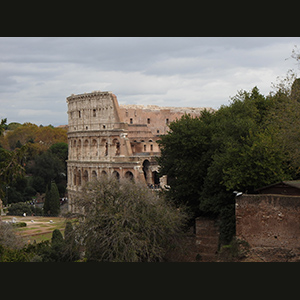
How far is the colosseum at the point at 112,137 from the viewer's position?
170 feet

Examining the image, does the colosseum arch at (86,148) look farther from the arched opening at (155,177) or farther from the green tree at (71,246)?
the green tree at (71,246)

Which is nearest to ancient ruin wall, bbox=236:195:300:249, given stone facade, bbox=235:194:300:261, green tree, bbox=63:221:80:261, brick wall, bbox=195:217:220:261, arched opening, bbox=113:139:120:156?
stone facade, bbox=235:194:300:261

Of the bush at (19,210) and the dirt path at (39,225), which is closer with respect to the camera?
the dirt path at (39,225)

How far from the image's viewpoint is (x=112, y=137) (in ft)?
175

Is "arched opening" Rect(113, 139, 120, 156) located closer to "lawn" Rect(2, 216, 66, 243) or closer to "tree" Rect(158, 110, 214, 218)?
"lawn" Rect(2, 216, 66, 243)

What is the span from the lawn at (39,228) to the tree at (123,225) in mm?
15909

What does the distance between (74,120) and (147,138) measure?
364 inches

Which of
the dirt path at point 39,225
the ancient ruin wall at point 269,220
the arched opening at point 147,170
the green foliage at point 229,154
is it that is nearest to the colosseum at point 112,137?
the arched opening at point 147,170

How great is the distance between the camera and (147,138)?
2208 inches

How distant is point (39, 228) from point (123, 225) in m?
25.2

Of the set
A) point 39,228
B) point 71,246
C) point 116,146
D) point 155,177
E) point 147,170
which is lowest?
point 39,228

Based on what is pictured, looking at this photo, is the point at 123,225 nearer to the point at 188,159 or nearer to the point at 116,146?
the point at 188,159

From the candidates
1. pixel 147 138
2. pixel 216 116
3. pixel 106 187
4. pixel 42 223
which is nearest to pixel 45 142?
pixel 147 138

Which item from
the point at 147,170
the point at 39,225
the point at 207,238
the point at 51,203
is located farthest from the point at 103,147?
the point at 207,238
